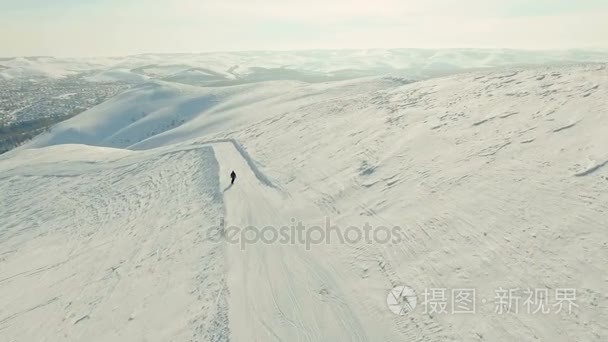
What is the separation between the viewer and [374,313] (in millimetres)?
12516

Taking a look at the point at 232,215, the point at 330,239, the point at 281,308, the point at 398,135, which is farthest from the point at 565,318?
the point at 398,135

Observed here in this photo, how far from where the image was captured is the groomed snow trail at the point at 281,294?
12164mm

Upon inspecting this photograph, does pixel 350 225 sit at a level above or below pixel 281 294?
above

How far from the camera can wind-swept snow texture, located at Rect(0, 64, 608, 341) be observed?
12.1 meters

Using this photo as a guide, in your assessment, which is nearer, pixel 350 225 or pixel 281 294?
pixel 281 294

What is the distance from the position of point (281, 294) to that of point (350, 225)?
550cm

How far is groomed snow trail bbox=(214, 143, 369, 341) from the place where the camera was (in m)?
12.2

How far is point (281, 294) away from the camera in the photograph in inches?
552

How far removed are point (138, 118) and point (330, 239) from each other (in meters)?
101

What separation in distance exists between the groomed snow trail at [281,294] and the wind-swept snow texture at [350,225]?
7 centimetres

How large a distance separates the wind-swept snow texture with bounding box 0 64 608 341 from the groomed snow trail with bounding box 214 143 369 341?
0.22 ft

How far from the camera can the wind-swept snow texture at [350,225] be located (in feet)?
39.8

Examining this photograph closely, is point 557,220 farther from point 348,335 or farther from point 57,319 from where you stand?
point 57,319

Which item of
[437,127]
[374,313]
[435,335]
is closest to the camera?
[435,335]
